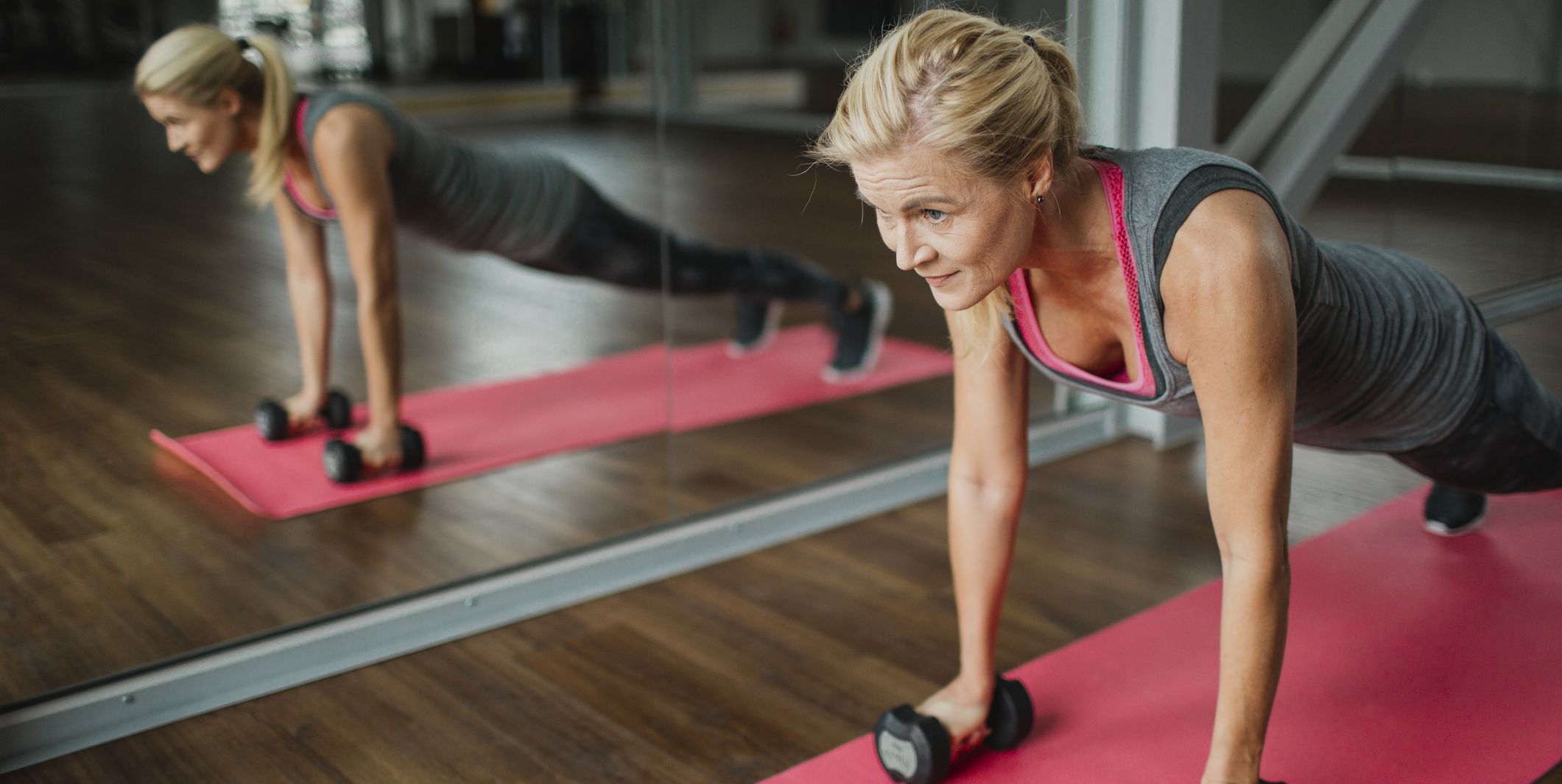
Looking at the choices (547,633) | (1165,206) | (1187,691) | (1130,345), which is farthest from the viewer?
(547,633)

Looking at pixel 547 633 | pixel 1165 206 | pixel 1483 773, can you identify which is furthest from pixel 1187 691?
pixel 547 633

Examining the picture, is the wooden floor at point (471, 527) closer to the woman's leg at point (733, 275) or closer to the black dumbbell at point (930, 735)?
the woman's leg at point (733, 275)

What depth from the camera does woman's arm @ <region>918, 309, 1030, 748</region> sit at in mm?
1624

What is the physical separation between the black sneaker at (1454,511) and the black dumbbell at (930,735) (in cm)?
111

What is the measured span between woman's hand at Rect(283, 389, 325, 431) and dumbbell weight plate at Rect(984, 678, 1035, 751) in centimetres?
155

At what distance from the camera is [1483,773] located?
1.59 metres

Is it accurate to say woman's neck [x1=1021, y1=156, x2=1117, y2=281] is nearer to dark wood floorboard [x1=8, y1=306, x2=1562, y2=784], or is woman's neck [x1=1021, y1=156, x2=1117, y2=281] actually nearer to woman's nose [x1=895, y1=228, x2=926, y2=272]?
woman's nose [x1=895, y1=228, x2=926, y2=272]

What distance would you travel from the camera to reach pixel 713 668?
2004 millimetres

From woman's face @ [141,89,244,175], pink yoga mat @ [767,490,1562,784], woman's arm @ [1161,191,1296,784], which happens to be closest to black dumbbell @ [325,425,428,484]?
woman's face @ [141,89,244,175]

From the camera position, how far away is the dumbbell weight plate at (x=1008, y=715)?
5.52ft

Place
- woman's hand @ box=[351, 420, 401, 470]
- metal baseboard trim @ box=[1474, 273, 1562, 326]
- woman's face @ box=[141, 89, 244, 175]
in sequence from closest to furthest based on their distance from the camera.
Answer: woman's face @ box=[141, 89, 244, 175] < woman's hand @ box=[351, 420, 401, 470] < metal baseboard trim @ box=[1474, 273, 1562, 326]

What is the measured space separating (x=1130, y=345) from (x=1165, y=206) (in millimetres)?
242

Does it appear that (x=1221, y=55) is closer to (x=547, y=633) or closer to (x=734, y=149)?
(x=734, y=149)

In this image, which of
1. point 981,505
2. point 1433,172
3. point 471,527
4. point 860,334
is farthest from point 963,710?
point 1433,172
